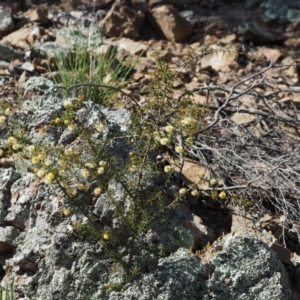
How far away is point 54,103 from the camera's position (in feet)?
12.2

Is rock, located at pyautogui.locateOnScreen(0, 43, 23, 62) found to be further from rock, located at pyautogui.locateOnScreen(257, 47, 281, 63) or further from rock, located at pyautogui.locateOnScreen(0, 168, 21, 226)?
rock, located at pyautogui.locateOnScreen(257, 47, 281, 63)

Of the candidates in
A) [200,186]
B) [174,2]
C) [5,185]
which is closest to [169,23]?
[174,2]

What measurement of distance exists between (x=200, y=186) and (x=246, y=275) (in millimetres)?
734

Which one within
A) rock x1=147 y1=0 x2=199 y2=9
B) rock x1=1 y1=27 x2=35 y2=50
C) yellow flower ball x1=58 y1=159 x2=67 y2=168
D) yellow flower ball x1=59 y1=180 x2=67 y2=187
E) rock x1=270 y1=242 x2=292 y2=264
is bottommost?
rock x1=147 y1=0 x2=199 y2=9

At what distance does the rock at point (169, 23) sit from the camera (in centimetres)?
565

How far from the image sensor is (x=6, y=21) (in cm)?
554

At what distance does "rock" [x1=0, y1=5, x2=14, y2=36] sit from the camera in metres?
5.50

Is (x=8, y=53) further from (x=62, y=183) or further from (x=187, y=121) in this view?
(x=187, y=121)

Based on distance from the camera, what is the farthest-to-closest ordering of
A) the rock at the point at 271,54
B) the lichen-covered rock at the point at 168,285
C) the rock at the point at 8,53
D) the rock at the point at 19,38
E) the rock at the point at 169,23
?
the rock at the point at 169,23, the rock at the point at 271,54, the rock at the point at 19,38, the rock at the point at 8,53, the lichen-covered rock at the point at 168,285

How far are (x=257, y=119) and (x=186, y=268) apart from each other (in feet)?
5.04

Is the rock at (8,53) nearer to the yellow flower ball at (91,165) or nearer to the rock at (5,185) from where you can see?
the rock at (5,185)

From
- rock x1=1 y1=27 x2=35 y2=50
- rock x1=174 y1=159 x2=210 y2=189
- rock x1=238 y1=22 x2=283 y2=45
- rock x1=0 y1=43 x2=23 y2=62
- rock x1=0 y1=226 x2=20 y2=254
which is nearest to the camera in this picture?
rock x1=0 y1=226 x2=20 y2=254

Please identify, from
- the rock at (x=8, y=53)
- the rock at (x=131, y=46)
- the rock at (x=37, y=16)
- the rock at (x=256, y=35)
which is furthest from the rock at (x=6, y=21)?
the rock at (x=256, y=35)

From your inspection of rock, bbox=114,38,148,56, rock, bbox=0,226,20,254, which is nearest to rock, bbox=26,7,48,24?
rock, bbox=114,38,148,56
